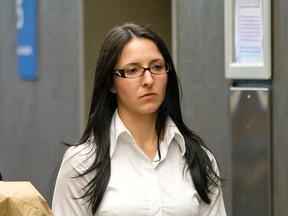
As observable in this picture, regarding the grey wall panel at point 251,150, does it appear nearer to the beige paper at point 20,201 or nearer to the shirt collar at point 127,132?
the shirt collar at point 127,132

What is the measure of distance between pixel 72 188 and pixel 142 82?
567 millimetres

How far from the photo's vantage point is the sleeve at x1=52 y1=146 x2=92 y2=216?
14.5 feet

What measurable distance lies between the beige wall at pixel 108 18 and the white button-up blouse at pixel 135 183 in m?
4.59

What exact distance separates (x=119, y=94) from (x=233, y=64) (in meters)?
2.71

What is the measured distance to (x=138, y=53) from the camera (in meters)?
4.48

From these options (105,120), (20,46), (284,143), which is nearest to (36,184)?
(20,46)

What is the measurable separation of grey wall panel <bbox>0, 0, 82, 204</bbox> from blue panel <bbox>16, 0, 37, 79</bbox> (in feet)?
0.23

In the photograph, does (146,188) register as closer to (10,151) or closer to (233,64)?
(233,64)

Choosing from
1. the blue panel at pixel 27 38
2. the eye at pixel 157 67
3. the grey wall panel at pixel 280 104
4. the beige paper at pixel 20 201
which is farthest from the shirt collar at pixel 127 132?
the blue panel at pixel 27 38

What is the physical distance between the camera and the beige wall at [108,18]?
360 inches

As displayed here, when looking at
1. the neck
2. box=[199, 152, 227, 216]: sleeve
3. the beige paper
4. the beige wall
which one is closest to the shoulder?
the neck

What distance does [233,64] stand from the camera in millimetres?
7164

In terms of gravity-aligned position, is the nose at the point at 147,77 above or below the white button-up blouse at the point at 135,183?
above

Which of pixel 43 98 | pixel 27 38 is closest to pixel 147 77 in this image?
pixel 43 98
